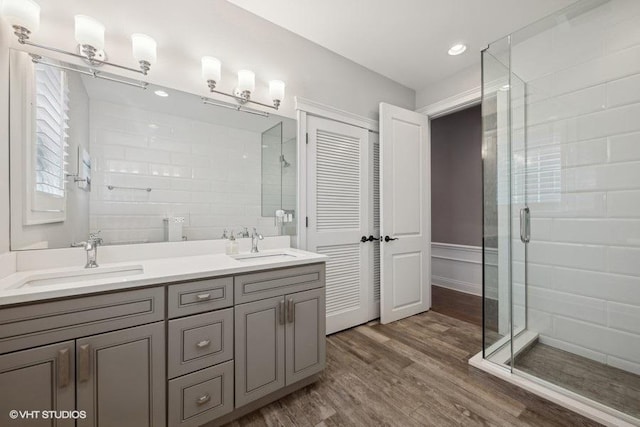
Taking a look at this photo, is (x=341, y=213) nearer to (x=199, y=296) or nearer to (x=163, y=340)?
(x=199, y=296)

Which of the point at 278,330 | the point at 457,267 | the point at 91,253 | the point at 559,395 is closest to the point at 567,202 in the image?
the point at 559,395

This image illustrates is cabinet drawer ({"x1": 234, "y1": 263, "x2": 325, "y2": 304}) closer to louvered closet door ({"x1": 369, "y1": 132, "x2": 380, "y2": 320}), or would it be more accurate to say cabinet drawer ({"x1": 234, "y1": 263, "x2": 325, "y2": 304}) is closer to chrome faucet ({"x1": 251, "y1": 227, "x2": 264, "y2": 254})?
chrome faucet ({"x1": 251, "y1": 227, "x2": 264, "y2": 254})

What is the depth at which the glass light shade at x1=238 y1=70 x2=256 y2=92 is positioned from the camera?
6.10ft

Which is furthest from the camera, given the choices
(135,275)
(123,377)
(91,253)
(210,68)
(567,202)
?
(567,202)

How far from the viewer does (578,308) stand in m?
1.95

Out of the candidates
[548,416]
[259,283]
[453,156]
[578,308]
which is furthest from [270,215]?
[453,156]

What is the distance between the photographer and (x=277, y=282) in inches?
60.8

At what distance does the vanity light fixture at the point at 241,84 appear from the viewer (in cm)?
172

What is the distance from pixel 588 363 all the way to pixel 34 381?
10.3 feet

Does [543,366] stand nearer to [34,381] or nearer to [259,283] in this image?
[259,283]

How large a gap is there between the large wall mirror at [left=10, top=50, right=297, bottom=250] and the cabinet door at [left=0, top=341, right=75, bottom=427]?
24.6 inches

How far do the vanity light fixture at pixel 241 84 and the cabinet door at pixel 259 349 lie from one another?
4.76 feet

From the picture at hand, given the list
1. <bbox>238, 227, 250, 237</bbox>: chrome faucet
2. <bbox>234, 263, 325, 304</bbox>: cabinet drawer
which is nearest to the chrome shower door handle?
<bbox>234, 263, 325, 304</bbox>: cabinet drawer

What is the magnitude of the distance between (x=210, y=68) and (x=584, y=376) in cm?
321
